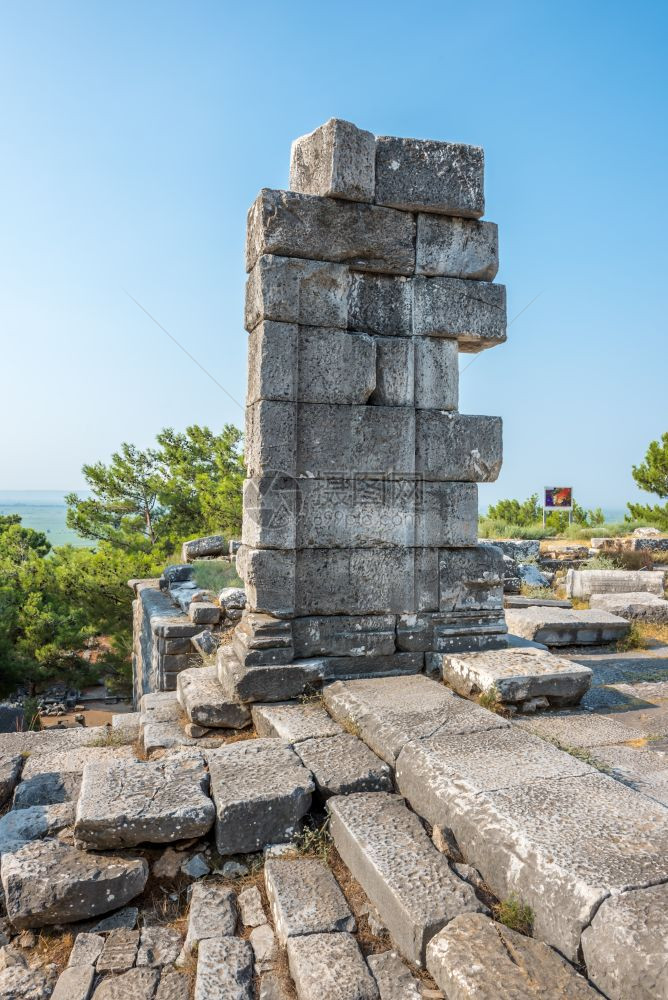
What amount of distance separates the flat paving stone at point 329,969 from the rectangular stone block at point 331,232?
11.8 ft

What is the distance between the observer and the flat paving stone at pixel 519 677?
380cm

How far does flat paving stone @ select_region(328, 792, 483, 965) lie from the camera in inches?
→ 82.8

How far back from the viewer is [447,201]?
14.6ft

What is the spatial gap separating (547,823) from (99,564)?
15155mm

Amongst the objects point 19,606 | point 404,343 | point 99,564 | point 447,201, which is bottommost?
point 19,606

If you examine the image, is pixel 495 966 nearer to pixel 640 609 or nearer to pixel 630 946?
pixel 630 946

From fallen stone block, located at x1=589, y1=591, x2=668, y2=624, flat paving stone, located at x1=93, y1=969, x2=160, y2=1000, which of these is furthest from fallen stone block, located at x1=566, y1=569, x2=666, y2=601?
flat paving stone, located at x1=93, y1=969, x2=160, y2=1000

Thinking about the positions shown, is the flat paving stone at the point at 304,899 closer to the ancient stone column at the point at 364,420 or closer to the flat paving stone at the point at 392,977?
the flat paving stone at the point at 392,977

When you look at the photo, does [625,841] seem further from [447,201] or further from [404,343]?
[447,201]

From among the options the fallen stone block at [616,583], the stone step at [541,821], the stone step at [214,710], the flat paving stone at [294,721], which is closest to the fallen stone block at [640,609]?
the fallen stone block at [616,583]

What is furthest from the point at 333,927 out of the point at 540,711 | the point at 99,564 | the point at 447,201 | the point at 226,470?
the point at 226,470

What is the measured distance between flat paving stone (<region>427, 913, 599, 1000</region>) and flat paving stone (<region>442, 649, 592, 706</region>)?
72.1 inches

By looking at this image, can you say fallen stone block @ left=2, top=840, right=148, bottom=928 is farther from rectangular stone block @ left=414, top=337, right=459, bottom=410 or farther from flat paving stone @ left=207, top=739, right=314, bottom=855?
rectangular stone block @ left=414, top=337, right=459, bottom=410

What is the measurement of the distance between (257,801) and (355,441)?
2299 mm
